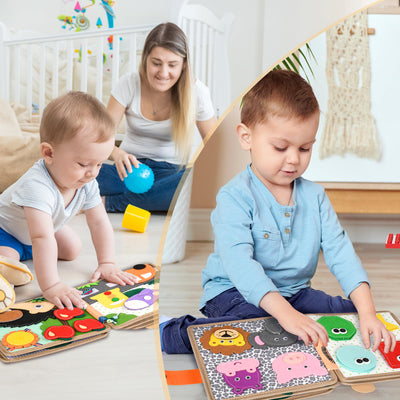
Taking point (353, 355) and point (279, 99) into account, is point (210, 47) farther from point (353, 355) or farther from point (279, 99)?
point (353, 355)

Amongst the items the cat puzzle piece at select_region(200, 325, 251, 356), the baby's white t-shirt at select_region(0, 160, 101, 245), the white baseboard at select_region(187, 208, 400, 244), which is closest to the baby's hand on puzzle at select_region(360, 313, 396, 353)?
the cat puzzle piece at select_region(200, 325, 251, 356)

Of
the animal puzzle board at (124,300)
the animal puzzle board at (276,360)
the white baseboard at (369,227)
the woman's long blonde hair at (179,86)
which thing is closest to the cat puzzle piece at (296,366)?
the animal puzzle board at (276,360)

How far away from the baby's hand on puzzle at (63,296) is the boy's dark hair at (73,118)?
0.55 ft

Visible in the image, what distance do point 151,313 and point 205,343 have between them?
8 cm

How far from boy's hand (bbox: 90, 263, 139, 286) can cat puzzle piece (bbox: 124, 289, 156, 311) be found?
3 cm

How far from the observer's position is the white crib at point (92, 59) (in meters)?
0.48

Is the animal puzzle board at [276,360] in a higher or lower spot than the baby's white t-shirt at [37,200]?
lower

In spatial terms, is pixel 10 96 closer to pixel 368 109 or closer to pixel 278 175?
pixel 278 175

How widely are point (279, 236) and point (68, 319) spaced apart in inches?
11.4

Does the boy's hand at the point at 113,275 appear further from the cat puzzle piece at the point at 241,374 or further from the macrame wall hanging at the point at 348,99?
the macrame wall hanging at the point at 348,99

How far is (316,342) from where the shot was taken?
0.61 metres

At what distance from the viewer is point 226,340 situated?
0.65 m

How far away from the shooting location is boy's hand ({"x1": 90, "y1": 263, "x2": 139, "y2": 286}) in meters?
0.56

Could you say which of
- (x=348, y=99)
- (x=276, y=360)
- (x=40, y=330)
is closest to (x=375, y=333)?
(x=276, y=360)
